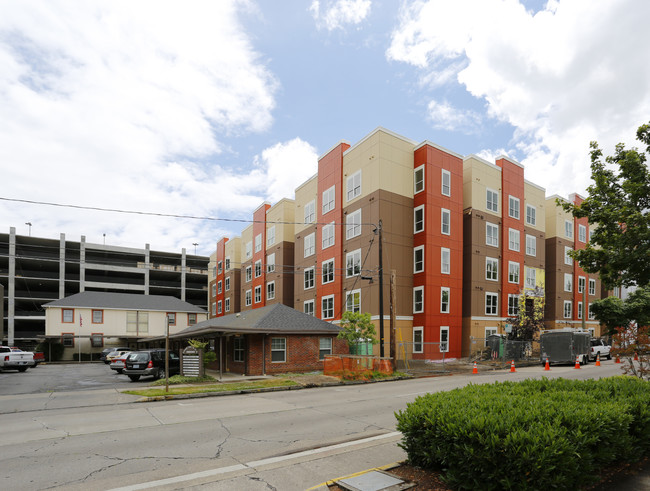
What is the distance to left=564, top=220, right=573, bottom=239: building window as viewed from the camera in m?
49.7

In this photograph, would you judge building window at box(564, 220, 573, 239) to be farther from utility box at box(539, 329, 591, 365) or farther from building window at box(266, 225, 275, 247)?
building window at box(266, 225, 275, 247)

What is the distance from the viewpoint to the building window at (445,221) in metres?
36.2

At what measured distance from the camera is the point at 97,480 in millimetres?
7074

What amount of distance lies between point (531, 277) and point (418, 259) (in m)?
15.4

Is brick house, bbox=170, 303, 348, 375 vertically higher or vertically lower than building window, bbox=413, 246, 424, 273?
lower

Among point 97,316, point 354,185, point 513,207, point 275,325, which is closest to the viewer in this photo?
point 275,325

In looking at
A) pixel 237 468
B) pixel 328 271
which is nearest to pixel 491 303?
pixel 328 271

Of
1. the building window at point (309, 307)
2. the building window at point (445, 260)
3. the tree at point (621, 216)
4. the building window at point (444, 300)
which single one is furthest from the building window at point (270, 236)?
the tree at point (621, 216)

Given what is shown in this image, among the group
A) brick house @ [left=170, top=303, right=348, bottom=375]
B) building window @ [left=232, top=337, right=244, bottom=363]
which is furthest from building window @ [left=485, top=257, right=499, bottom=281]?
building window @ [left=232, top=337, right=244, bottom=363]

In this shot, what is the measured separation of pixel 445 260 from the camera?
3622 cm

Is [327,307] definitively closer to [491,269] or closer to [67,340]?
[491,269]

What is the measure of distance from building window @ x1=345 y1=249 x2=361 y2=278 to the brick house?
748 cm

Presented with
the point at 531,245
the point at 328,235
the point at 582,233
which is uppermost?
the point at 582,233

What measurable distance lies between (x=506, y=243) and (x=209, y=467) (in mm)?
38312
